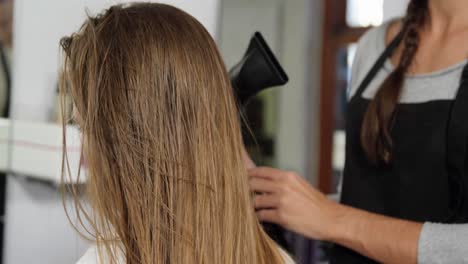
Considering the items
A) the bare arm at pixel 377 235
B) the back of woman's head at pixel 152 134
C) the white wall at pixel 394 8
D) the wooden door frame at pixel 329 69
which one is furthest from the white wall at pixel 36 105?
the wooden door frame at pixel 329 69

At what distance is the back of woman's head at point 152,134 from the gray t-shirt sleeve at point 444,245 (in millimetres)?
266

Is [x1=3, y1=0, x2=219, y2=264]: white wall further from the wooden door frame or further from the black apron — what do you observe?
the wooden door frame

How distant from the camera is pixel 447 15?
102 centimetres

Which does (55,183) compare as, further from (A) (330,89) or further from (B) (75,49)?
(A) (330,89)

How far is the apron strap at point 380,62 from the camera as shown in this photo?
3.53 ft

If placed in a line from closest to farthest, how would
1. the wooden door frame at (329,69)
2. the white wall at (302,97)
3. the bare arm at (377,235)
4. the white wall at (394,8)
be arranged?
1. the bare arm at (377,235)
2. the white wall at (394,8)
3. the white wall at (302,97)
4. the wooden door frame at (329,69)

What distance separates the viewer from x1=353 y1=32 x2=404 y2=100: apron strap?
1075mm

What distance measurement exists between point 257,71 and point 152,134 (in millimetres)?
227

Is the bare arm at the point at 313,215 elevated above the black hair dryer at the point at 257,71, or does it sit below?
below

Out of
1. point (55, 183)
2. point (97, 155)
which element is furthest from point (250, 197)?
point (55, 183)

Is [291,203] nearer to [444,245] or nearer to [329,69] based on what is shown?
[444,245]

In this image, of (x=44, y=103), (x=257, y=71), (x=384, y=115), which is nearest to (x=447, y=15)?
(x=384, y=115)

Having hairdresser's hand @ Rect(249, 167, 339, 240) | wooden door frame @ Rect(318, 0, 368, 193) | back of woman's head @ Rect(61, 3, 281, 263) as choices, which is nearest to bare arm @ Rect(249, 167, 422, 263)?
hairdresser's hand @ Rect(249, 167, 339, 240)

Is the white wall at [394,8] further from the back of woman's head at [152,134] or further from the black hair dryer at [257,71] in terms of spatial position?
the back of woman's head at [152,134]
